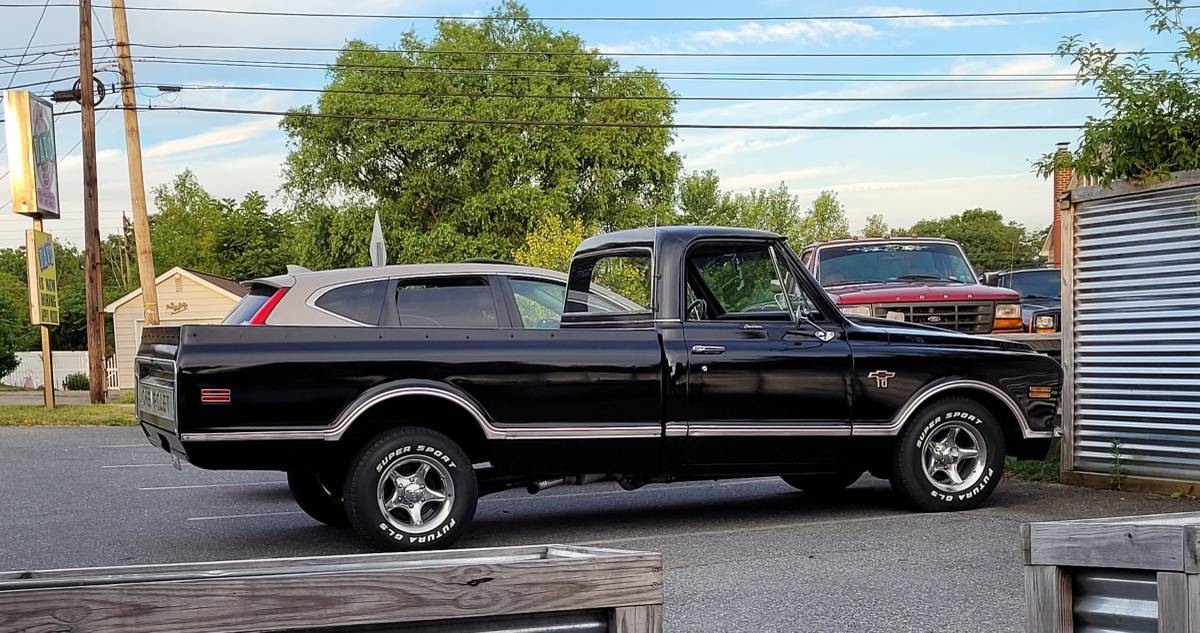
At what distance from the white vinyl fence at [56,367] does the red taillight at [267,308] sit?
164 feet

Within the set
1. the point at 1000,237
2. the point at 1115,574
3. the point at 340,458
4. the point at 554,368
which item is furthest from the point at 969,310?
the point at 1000,237

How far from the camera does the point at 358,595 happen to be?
2.56 metres

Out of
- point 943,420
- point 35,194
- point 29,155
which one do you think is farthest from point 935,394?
point 29,155

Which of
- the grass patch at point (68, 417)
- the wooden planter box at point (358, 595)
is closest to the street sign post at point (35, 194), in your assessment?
the grass patch at point (68, 417)

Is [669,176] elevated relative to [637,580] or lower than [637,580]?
elevated

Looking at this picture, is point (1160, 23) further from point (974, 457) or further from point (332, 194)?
point (332, 194)

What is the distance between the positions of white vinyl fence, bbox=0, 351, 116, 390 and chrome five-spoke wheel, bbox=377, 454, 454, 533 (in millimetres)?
51196

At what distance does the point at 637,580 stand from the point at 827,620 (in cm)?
330

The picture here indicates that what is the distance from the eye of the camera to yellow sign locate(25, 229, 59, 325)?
2702 cm

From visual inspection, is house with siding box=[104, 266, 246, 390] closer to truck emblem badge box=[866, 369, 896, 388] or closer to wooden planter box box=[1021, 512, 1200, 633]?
truck emblem badge box=[866, 369, 896, 388]

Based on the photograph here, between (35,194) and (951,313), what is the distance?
2140 centimetres

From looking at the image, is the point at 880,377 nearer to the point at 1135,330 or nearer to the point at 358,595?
the point at 1135,330

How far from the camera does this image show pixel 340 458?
801 cm

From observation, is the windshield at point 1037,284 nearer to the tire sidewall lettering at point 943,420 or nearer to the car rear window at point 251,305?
the tire sidewall lettering at point 943,420
